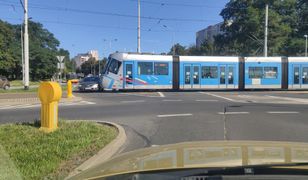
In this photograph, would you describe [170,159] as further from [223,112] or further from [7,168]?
[223,112]

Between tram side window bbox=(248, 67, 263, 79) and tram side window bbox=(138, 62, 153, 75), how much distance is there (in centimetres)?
833

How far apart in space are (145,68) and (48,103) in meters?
24.1

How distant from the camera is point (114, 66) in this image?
114 feet

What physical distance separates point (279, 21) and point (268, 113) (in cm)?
5740

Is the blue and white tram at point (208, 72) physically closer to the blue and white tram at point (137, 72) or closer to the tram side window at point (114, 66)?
the blue and white tram at point (137, 72)

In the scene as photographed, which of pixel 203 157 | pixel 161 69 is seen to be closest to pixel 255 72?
pixel 161 69

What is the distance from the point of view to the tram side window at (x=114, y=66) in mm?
34594

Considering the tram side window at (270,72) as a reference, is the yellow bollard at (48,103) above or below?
below

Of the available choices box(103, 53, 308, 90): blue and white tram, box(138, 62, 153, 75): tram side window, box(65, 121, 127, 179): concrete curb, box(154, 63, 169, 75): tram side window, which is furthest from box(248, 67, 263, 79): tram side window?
box(65, 121, 127, 179): concrete curb

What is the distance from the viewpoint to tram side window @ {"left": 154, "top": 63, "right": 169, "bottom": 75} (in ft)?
116

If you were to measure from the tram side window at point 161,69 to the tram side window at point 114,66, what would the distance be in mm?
2781

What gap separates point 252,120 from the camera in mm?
14656

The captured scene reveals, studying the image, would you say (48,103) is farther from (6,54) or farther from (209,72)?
(6,54)

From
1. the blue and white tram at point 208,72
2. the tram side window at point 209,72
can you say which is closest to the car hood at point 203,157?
the blue and white tram at point 208,72
